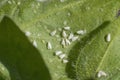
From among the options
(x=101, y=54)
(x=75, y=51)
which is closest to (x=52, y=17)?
(x=75, y=51)

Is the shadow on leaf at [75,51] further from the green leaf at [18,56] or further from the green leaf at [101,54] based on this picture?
the green leaf at [18,56]

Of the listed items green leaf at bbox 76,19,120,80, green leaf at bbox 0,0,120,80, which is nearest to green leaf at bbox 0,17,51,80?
green leaf at bbox 0,0,120,80

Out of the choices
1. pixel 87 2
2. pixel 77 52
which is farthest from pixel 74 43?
pixel 87 2

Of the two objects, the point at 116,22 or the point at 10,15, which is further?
the point at 10,15

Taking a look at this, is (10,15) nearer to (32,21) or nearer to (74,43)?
(32,21)

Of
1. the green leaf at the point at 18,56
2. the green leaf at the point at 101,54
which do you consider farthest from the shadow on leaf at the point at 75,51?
the green leaf at the point at 18,56

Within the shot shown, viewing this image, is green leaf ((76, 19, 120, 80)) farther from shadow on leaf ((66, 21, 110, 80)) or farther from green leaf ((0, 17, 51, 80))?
green leaf ((0, 17, 51, 80))
